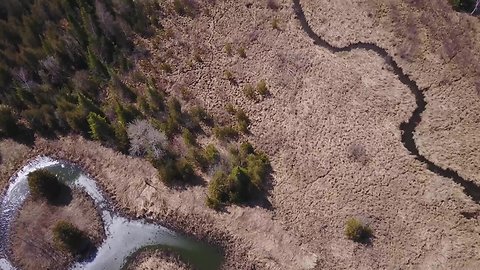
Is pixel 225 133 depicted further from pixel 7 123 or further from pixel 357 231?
pixel 7 123

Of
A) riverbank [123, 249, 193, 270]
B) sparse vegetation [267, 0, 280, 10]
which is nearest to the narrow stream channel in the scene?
riverbank [123, 249, 193, 270]

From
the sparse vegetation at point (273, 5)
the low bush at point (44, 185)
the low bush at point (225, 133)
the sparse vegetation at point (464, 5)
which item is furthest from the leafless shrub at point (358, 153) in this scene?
the low bush at point (44, 185)

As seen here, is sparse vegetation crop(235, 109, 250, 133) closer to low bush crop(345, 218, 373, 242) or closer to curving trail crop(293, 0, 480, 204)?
curving trail crop(293, 0, 480, 204)

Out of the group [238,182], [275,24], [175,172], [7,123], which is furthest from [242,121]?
[7,123]

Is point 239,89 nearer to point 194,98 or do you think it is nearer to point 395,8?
point 194,98

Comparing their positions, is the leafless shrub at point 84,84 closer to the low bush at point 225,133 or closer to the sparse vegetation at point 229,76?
the sparse vegetation at point 229,76

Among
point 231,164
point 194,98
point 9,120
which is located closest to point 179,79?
point 194,98
